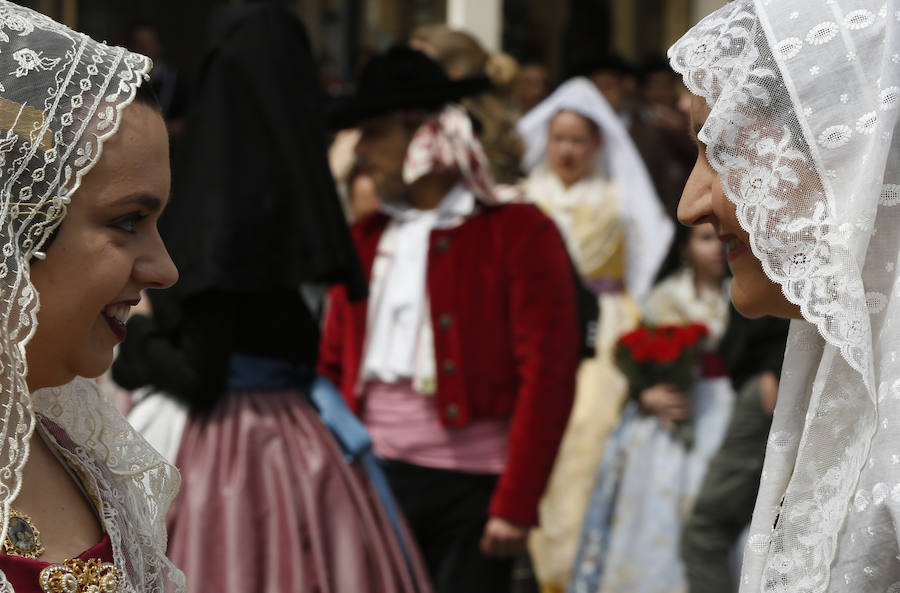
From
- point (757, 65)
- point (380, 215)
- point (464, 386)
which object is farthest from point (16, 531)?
point (380, 215)

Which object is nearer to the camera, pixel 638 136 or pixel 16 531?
pixel 16 531

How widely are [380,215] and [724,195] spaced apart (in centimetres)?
241

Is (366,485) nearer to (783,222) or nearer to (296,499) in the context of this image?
(296,499)

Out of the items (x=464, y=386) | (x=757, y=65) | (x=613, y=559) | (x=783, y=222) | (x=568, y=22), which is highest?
(x=568, y=22)

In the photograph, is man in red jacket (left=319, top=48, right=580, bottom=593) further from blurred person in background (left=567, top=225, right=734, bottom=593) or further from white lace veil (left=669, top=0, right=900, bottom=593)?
white lace veil (left=669, top=0, right=900, bottom=593)

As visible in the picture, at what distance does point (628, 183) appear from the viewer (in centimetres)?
655

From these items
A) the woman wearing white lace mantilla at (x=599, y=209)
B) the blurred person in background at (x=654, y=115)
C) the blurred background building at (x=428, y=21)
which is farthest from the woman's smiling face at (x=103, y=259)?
the blurred background building at (x=428, y=21)

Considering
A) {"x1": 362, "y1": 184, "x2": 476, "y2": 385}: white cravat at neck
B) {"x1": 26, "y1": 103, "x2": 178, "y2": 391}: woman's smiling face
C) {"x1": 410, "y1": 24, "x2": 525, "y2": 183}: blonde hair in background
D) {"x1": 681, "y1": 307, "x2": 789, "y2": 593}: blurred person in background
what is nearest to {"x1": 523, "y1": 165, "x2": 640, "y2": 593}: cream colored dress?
{"x1": 681, "y1": 307, "x2": 789, "y2": 593}: blurred person in background

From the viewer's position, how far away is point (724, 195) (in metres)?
1.93

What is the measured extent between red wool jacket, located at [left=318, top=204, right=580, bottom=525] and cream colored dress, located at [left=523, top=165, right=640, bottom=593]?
98 centimetres

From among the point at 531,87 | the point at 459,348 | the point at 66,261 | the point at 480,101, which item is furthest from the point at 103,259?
the point at 531,87

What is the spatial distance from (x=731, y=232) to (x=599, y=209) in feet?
14.7

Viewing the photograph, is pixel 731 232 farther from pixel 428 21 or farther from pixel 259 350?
pixel 428 21

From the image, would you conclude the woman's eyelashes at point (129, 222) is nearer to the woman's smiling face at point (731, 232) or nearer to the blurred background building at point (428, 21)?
the woman's smiling face at point (731, 232)
